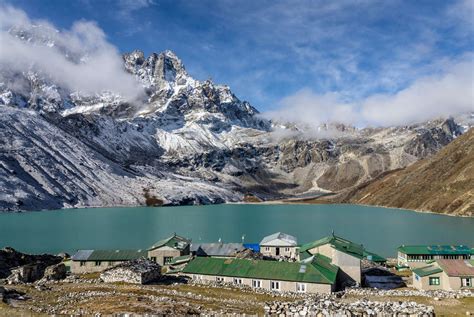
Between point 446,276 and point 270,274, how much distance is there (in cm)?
2331

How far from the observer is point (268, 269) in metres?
58.6

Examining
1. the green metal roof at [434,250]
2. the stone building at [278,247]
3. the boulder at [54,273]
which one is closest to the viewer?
the boulder at [54,273]

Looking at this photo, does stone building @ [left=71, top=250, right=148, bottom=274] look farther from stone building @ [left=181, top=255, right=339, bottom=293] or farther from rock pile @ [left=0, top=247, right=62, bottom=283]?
stone building @ [left=181, top=255, right=339, bottom=293]

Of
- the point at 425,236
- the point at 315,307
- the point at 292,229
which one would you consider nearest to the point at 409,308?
the point at 315,307

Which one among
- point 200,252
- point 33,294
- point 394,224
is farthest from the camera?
point 394,224

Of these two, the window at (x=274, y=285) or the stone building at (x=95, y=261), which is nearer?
the window at (x=274, y=285)

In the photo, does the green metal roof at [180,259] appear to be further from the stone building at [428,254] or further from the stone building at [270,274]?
the stone building at [428,254]

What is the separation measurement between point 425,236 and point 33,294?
116 meters

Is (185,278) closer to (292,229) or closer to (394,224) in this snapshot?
(292,229)

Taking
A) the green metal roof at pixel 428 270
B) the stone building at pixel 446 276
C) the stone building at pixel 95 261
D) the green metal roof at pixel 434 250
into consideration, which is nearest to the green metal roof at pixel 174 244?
the stone building at pixel 95 261

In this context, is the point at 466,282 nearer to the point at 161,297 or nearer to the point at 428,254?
the point at 428,254

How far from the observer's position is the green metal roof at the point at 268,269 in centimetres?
5597

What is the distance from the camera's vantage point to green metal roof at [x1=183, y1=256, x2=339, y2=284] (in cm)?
5597

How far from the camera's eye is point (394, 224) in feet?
551
